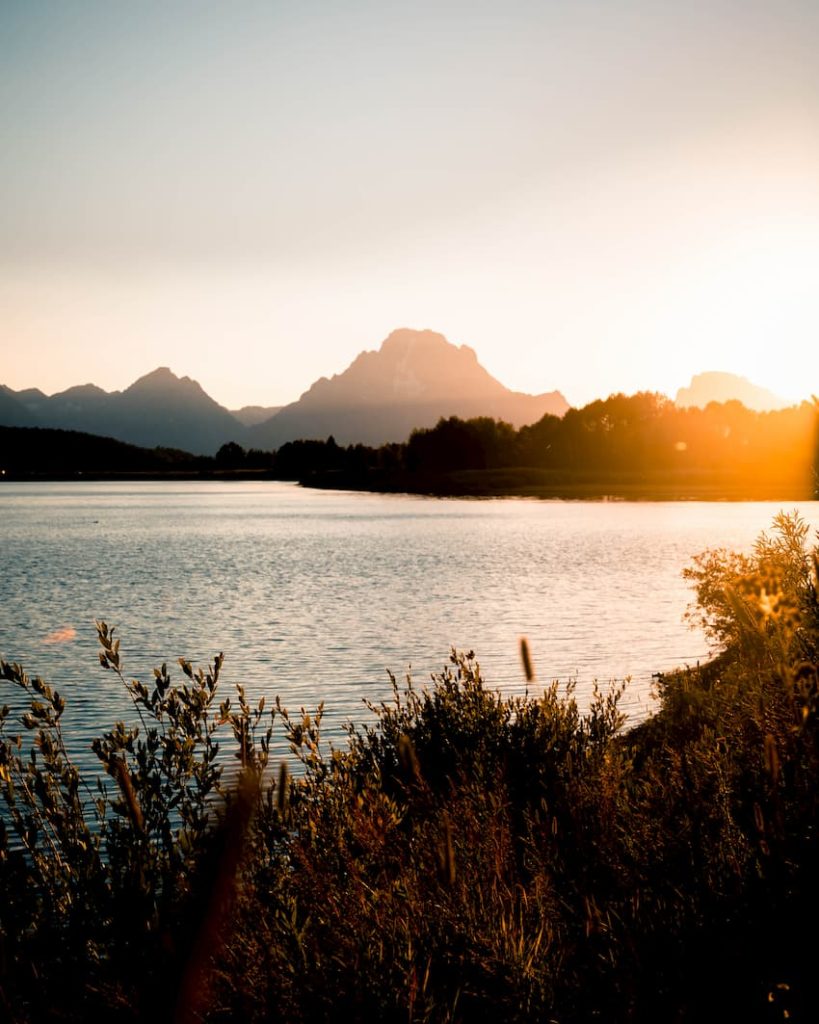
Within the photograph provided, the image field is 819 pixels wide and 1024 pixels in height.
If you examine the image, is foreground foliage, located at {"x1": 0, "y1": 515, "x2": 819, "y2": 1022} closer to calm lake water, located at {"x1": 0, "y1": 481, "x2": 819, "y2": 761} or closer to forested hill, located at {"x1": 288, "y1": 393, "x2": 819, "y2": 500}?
calm lake water, located at {"x1": 0, "y1": 481, "x2": 819, "y2": 761}

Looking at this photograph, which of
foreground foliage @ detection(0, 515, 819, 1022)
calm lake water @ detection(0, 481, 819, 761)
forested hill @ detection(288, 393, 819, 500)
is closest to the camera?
foreground foliage @ detection(0, 515, 819, 1022)

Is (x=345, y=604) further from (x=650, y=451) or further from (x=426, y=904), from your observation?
(x=650, y=451)

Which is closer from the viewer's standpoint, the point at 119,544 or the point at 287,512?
the point at 119,544

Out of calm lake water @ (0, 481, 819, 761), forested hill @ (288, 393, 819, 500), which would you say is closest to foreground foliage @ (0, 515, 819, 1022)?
calm lake water @ (0, 481, 819, 761)

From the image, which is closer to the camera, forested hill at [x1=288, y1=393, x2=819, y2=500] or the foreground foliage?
the foreground foliage

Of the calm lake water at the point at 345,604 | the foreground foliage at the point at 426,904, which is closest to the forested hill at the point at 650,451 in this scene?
the calm lake water at the point at 345,604

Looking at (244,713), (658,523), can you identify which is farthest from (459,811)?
(658,523)

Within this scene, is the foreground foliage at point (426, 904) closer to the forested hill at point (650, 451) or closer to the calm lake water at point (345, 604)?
the calm lake water at point (345, 604)

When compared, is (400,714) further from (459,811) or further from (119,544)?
(119,544)

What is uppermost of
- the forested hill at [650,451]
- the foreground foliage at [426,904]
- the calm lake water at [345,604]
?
the forested hill at [650,451]

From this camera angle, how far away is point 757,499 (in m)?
147

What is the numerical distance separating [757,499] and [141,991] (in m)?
151

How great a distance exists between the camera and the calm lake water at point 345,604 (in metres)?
27.0

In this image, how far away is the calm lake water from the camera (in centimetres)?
2695
